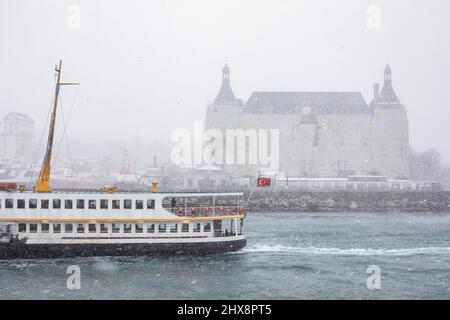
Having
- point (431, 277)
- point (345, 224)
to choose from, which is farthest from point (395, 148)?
point (431, 277)

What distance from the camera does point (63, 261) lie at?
39781 millimetres

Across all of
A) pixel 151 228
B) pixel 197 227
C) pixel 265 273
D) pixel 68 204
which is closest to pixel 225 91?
pixel 197 227

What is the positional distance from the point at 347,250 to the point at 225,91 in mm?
99356

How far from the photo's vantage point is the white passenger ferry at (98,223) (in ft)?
131

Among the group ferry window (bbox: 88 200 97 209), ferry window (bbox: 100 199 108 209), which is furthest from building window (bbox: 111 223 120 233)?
ferry window (bbox: 88 200 97 209)

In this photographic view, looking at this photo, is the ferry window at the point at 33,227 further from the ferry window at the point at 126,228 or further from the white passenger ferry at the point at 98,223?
the ferry window at the point at 126,228

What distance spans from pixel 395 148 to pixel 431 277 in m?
104

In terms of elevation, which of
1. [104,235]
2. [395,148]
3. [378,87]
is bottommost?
[104,235]

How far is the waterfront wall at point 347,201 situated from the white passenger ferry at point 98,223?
50.4 m

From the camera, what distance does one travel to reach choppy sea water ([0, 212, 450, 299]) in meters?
32.8

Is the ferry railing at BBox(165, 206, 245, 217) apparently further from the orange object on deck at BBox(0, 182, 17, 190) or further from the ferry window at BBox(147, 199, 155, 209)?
the orange object on deck at BBox(0, 182, 17, 190)

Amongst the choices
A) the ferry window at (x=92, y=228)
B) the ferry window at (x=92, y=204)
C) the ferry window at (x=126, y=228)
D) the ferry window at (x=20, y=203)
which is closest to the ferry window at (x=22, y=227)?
the ferry window at (x=20, y=203)
